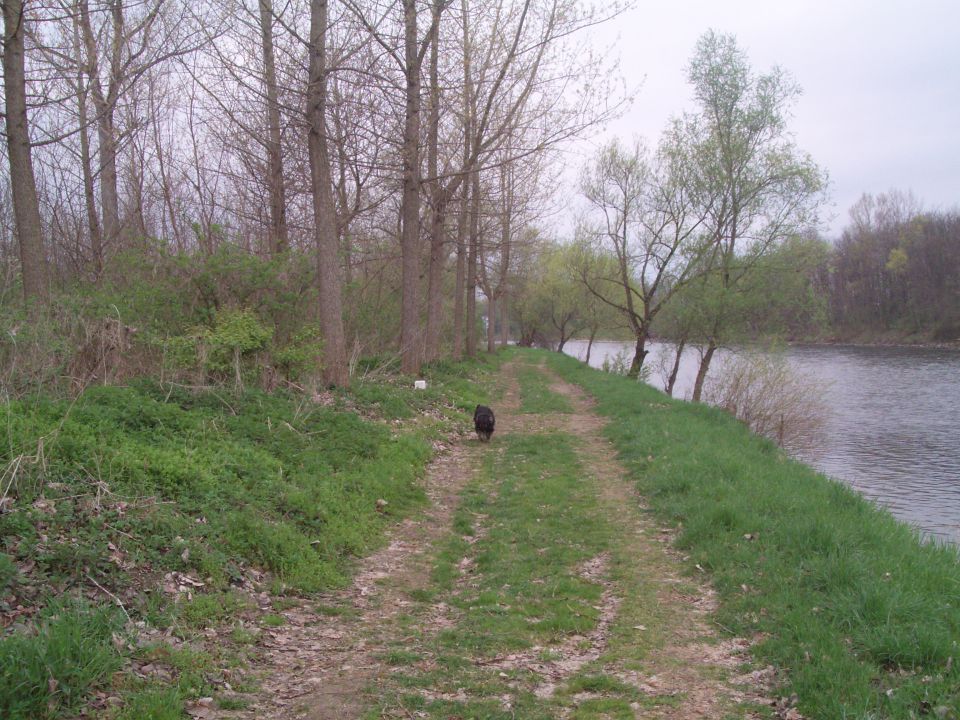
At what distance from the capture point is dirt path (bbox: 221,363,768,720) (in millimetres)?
4000

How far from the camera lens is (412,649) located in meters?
4.71

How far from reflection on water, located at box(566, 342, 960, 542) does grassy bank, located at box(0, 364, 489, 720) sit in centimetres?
865

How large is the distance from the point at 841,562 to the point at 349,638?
387 cm

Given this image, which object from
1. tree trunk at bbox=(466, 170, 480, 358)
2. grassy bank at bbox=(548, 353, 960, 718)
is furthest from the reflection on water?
tree trunk at bbox=(466, 170, 480, 358)

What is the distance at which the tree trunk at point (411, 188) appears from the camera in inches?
523

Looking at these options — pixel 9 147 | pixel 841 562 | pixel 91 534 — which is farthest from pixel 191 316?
pixel 841 562

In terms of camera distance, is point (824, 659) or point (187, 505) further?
point (187, 505)

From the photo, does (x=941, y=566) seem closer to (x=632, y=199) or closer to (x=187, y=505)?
(x=187, y=505)

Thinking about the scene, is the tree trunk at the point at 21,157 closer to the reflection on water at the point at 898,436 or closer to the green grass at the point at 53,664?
the green grass at the point at 53,664

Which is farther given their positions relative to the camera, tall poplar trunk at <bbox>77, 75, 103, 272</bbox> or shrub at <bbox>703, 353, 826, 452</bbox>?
shrub at <bbox>703, 353, 826, 452</bbox>

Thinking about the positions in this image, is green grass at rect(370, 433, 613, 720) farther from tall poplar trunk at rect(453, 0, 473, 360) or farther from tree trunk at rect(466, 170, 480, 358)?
tree trunk at rect(466, 170, 480, 358)

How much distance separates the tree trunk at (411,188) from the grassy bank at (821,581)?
7.96 meters

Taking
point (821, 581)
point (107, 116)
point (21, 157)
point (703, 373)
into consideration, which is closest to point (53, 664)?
point (821, 581)

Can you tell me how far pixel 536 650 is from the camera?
188 inches
